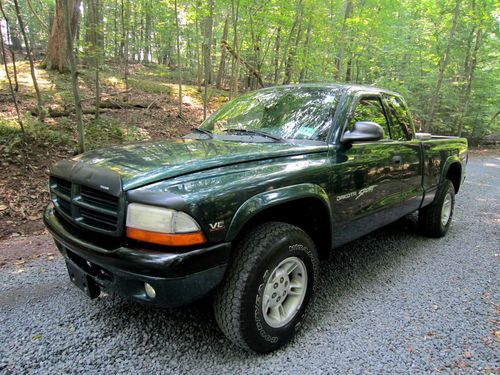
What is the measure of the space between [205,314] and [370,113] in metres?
2.38

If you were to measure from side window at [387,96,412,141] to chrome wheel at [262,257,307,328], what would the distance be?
6.53 ft

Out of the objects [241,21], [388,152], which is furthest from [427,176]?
[241,21]

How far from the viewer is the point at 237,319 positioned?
1.85m

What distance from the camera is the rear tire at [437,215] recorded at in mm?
4109

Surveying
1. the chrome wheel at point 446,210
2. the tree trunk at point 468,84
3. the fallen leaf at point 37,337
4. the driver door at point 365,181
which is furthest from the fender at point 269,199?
the tree trunk at point 468,84

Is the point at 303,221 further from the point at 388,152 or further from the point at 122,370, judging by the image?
the point at 122,370

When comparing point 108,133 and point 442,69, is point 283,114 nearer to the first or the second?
point 108,133

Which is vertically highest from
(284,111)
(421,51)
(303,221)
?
(421,51)

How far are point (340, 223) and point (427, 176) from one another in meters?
1.87

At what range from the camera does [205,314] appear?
2.43 metres

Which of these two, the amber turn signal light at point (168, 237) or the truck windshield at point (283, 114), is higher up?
the truck windshield at point (283, 114)

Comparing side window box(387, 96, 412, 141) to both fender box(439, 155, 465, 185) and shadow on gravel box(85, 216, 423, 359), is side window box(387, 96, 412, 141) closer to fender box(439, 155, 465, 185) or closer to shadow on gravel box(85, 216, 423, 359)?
fender box(439, 155, 465, 185)

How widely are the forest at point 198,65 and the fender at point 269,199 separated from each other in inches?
151

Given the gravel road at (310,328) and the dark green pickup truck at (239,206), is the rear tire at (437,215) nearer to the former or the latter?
the gravel road at (310,328)
